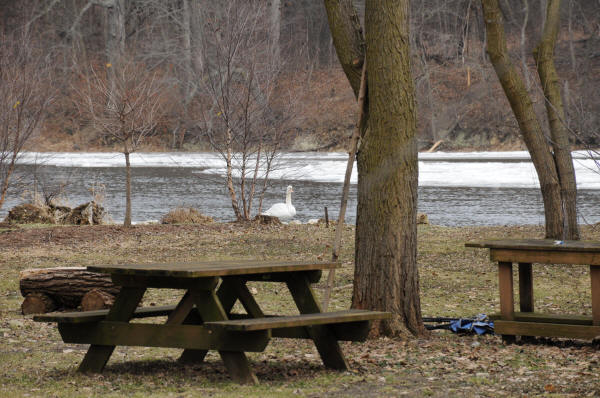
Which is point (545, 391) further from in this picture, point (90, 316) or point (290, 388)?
point (90, 316)

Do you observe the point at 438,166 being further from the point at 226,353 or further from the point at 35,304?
the point at 226,353

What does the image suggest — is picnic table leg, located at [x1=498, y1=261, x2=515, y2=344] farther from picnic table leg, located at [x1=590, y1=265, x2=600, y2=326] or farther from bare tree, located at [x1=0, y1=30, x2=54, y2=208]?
bare tree, located at [x1=0, y1=30, x2=54, y2=208]

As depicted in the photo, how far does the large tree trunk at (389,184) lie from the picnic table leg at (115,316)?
2.22 m

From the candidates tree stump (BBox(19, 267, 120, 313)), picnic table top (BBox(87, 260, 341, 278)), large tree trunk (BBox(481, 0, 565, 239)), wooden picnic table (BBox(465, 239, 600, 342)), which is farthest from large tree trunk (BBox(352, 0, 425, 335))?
large tree trunk (BBox(481, 0, 565, 239))

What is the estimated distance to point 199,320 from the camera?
6.11 meters

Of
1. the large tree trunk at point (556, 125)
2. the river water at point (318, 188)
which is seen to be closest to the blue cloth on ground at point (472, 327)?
the large tree trunk at point (556, 125)

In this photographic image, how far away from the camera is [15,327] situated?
7.57 metres

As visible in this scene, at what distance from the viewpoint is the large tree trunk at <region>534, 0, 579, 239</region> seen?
12984 mm

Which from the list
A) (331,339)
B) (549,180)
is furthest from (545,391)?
(549,180)

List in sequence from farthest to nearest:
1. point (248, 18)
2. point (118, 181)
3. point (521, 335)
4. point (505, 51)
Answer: point (118, 181)
point (248, 18)
point (505, 51)
point (521, 335)

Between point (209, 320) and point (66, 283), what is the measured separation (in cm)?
371

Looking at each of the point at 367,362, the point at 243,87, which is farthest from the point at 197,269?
the point at 243,87

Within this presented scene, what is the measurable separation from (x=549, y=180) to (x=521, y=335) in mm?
6438

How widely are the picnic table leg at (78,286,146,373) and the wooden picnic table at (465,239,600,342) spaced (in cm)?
289
